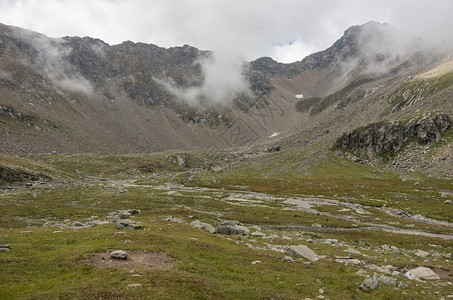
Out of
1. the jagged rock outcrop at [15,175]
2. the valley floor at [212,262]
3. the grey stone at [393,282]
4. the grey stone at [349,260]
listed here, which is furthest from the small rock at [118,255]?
the jagged rock outcrop at [15,175]

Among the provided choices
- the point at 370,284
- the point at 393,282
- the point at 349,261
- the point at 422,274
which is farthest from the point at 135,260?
the point at 422,274

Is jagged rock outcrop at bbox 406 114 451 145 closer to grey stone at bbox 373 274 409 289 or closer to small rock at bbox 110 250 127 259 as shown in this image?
grey stone at bbox 373 274 409 289

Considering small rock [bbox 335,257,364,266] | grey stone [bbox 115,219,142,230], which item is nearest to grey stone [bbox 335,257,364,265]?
small rock [bbox 335,257,364,266]

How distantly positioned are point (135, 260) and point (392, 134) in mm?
201851

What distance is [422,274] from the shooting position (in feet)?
81.1

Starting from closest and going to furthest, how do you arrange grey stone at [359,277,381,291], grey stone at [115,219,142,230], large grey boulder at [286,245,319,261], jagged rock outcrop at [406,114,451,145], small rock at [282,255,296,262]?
grey stone at [359,277,381,291], small rock at [282,255,296,262], large grey boulder at [286,245,319,261], grey stone at [115,219,142,230], jagged rock outcrop at [406,114,451,145]

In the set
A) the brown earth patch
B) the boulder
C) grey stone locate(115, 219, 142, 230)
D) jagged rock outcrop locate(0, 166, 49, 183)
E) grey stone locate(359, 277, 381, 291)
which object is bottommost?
the boulder

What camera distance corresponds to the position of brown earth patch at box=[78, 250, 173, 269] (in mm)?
22531

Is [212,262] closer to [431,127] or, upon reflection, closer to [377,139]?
[431,127]

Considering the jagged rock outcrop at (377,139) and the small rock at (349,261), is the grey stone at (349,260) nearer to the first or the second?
the small rock at (349,261)

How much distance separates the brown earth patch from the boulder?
2237cm

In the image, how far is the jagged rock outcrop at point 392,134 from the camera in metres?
166

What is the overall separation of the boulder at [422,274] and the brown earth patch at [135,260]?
73.4 feet

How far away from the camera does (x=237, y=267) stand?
2392 centimetres
